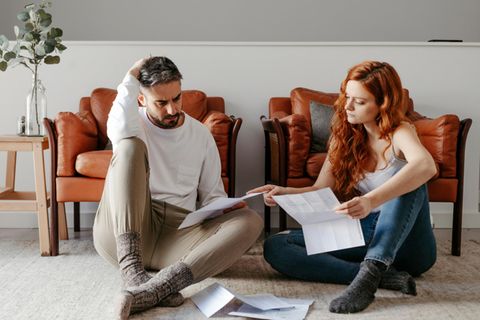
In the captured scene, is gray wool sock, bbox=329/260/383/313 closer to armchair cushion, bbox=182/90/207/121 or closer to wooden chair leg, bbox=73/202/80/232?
armchair cushion, bbox=182/90/207/121

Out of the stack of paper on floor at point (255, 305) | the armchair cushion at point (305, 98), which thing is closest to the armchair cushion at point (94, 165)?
the stack of paper on floor at point (255, 305)

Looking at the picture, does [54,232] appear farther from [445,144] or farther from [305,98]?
[445,144]

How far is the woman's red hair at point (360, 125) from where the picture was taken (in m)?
2.26

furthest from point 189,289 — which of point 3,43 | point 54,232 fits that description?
point 3,43

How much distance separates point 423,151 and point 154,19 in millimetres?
3684

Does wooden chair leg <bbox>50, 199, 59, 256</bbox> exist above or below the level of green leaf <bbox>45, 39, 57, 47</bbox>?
below

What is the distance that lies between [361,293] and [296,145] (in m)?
1.17

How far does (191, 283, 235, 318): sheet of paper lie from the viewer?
80.5 inches

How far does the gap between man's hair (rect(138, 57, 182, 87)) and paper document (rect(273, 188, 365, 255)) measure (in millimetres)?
616

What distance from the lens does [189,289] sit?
238cm

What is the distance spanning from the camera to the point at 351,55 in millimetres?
3928

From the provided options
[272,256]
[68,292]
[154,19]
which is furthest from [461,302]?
[154,19]

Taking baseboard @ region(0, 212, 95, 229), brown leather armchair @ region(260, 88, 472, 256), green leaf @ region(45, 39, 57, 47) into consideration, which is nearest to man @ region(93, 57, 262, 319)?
brown leather armchair @ region(260, 88, 472, 256)

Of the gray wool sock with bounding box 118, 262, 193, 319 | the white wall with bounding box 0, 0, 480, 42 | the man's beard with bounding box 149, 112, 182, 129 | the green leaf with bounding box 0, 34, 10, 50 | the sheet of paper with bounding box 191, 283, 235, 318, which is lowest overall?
the sheet of paper with bounding box 191, 283, 235, 318
